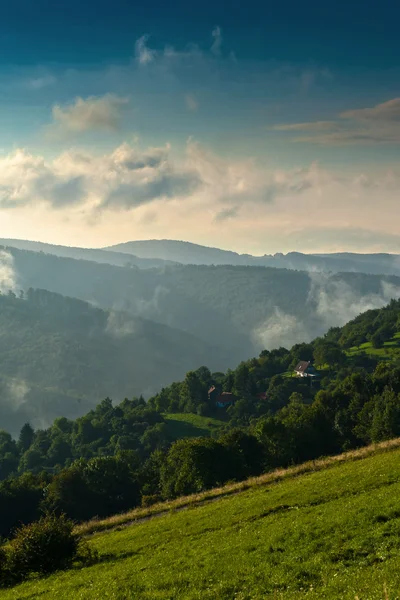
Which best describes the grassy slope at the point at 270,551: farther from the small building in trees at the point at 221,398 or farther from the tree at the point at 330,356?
the tree at the point at 330,356

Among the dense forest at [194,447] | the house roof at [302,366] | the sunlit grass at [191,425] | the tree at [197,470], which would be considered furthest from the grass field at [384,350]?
the tree at [197,470]

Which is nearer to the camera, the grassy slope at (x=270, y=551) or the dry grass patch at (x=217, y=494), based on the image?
the grassy slope at (x=270, y=551)

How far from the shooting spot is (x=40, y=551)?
28.9 meters

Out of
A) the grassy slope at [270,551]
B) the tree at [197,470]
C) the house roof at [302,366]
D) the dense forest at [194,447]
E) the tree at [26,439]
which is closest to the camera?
the grassy slope at [270,551]

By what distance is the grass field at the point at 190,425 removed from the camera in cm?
15062

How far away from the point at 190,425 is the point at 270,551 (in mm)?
139408

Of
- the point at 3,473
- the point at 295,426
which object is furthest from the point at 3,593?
the point at 3,473

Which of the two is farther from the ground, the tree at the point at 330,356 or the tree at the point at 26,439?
the tree at the point at 330,356

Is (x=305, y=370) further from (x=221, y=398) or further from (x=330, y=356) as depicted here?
(x=221, y=398)

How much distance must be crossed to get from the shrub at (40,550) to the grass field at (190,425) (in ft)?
394

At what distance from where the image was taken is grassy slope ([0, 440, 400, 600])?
61.2 ft

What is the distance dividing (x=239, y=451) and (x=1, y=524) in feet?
125

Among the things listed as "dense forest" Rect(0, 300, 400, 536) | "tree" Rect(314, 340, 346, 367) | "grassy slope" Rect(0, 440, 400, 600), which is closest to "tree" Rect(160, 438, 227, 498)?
"dense forest" Rect(0, 300, 400, 536)

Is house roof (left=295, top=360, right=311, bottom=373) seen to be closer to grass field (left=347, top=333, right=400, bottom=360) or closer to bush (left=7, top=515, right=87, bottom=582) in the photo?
grass field (left=347, top=333, right=400, bottom=360)
